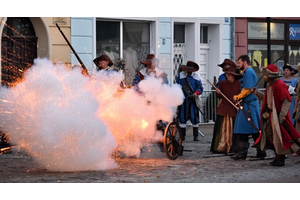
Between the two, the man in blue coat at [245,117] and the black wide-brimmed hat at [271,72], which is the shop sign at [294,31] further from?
the black wide-brimmed hat at [271,72]

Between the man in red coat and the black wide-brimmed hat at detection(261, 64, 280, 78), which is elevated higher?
the black wide-brimmed hat at detection(261, 64, 280, 78)

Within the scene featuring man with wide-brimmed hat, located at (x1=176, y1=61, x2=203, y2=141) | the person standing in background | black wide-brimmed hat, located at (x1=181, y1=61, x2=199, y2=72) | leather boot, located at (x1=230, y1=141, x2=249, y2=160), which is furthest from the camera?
the person standing in background

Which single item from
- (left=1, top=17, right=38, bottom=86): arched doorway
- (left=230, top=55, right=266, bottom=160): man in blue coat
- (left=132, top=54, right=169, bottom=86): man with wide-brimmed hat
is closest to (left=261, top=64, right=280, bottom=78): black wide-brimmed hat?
(left=230, top=55, right=266, bottom=160): man in blue coat

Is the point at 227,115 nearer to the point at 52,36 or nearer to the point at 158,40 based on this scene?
the point at 52,36

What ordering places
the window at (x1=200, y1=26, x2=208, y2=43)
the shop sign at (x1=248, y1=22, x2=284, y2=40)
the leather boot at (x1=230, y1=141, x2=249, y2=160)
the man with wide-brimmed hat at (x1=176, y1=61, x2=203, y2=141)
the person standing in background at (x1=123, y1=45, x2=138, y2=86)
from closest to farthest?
the leather boot at (x1=230, y1=141, x2=249, y2=160) → the man with wide-brimmed hat at (x1=176, y1=61, x2=203, y2=141) → the person standing in background at (x1=123, y1=45, x2=138, y2=86) → the window at (x1=200, y1=26, x2=208, y2=43) → the shop sign at (x1=248, y1=22, x2=284, y2=40)

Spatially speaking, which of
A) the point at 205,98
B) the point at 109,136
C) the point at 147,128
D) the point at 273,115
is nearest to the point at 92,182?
the point at 109,136

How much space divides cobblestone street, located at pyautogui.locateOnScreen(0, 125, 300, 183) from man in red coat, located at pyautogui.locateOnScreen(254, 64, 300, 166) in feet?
1.13

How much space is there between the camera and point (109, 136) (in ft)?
30.6

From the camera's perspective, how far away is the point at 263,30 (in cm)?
Result: 2050

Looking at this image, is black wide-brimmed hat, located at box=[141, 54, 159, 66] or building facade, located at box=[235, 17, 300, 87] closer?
black wide-brimmed hat, located at box=[141, 54, 159, 66]

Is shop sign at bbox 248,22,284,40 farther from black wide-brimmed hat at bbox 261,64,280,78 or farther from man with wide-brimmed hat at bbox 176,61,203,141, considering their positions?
black wide-brimmed hat at bbox 261,64,280,78

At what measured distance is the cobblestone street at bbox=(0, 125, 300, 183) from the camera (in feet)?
28.6

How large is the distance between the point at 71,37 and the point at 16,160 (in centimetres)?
645

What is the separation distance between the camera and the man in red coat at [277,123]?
10.3 meters
